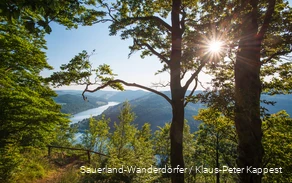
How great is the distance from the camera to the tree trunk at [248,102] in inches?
159

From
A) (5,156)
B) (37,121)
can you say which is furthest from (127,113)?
(5,156)

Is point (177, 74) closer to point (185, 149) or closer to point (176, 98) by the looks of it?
point (176, 98)

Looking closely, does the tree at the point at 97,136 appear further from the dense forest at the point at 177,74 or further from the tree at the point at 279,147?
the tree at the point at 279,147

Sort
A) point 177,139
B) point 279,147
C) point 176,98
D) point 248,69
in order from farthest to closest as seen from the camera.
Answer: point 279,147, point 176,98, point 177,139, point 248,69

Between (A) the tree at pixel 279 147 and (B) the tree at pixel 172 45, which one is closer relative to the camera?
(B) the tree at pixel 172 45

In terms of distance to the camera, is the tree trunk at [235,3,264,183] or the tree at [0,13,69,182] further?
the tree at [0,13,69,182]

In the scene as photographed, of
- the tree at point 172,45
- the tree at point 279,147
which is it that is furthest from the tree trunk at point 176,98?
the tree at point 279,147

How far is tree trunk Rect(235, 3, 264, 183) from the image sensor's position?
13.2 feet

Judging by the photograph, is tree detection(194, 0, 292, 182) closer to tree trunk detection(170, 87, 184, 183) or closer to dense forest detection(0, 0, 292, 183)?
dense forest detection(0, 0, 292, 183)

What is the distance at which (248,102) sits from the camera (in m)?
3.91

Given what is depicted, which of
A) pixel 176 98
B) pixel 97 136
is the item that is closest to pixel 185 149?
pixel 176 98

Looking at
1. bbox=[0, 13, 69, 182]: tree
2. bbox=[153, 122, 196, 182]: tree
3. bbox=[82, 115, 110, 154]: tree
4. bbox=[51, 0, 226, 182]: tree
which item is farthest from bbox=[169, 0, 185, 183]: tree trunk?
bbox=[82, 115, 110, 154]: tree

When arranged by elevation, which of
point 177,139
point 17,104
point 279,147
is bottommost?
point 279,147

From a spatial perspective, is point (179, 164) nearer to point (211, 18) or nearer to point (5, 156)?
point (211, 18)
